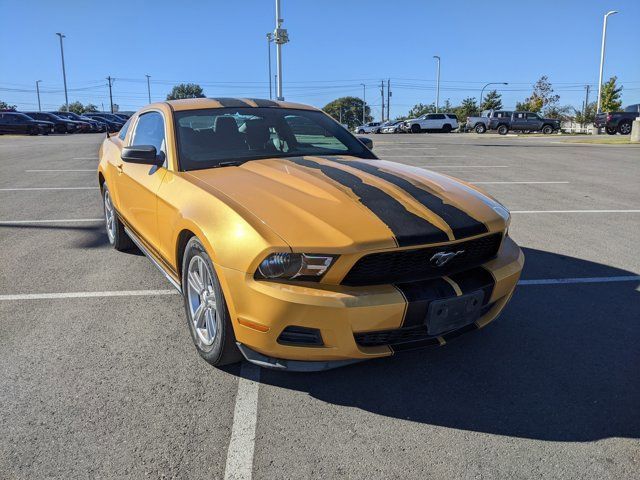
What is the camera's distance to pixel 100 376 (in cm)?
298

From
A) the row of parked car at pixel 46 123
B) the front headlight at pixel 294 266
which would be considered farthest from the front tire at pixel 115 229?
the row of parked car at pixel 46 123

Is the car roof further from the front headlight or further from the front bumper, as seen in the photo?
the front headlight

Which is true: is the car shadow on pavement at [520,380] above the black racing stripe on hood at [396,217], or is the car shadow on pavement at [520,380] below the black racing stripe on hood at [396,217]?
below

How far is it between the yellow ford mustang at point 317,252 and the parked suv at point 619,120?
35.4m

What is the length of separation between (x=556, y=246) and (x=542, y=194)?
3.95m

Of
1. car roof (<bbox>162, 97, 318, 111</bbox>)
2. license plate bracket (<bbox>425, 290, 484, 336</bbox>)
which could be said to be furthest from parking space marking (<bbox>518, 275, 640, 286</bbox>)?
car roof (<bbox>162, 97, 318, 111</bbox>)

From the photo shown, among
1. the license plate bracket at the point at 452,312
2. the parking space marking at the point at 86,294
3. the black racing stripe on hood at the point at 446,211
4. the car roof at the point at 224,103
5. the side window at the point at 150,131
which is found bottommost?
the parking space marking at the point at 86,294

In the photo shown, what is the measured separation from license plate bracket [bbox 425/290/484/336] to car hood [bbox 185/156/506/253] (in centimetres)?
32

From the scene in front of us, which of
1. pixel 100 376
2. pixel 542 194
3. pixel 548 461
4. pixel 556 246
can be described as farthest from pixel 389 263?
pixel 542 194

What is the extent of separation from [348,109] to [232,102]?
448 ft

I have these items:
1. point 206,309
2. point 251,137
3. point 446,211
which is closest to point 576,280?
point 446,211

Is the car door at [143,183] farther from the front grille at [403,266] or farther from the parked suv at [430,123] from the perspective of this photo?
the parked suv at [430,123]

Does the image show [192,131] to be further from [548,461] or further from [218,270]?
[548,461]

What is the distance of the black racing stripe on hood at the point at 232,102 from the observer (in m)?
4.29
